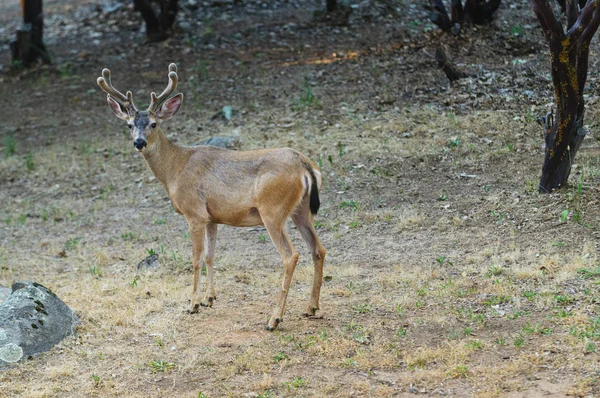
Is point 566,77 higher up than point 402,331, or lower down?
higher up

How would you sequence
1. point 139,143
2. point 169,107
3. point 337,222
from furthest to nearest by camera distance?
1. point 337,222
2. point 169,107
3. point 139,143

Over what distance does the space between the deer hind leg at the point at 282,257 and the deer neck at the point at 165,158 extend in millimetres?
A: 1262

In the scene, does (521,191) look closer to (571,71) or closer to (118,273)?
(571,71)

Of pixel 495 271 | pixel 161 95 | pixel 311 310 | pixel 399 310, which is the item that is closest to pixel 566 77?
pixel 495 271

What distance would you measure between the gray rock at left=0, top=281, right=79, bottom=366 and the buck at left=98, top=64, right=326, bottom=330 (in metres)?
1.20

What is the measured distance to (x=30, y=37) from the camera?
19.2 m

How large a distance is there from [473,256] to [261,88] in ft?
26.1

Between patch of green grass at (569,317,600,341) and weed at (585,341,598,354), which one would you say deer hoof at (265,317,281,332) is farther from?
weed at (585,341,598,354)

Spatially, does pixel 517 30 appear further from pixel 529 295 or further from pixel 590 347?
pixel 590 347

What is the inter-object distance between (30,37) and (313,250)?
13.9m

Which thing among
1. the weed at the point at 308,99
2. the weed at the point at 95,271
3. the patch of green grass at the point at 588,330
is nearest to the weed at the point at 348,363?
the patch of green grass at the point at 588,330

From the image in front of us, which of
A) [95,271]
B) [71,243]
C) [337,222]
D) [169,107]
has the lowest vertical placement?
[71,243]

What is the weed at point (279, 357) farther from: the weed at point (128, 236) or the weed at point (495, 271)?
the weed at point (128, 236)

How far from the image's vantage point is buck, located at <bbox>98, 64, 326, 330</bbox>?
726 centimetres
